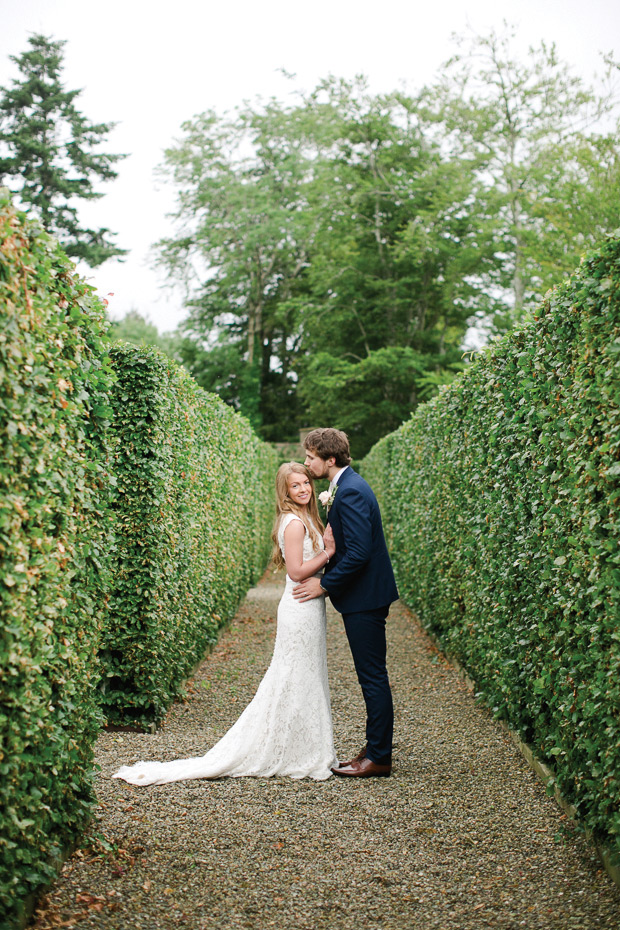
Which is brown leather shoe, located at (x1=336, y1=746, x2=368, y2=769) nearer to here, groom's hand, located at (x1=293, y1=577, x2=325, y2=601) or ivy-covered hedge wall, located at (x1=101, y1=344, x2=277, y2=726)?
groom's hand, located at (x1=293, y1=577, x2=325, y2=601)

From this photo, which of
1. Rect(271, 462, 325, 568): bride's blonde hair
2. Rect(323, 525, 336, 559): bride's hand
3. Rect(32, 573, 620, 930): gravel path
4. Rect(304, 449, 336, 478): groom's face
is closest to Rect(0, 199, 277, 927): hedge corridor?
Rect(32, 573, 620, 930): gravel path

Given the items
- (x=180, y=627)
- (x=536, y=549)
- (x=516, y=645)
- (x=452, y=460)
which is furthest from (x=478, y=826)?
(x=452, y=460)

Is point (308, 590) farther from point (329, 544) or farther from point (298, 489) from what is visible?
point (298, 489)

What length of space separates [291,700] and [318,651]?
368 mm

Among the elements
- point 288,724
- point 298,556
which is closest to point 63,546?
point 298,556

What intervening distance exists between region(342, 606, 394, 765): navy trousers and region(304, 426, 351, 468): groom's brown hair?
1058mm

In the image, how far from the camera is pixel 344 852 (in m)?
3.90

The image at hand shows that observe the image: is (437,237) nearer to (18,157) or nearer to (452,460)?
(18,157)

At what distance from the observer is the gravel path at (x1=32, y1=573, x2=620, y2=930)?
3248mm

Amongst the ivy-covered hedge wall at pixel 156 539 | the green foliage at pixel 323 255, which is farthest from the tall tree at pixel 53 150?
the ivy-covered hedge wall at pixel 156 539

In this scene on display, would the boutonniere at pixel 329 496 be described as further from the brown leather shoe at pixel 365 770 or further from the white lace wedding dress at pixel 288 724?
the brown leather shoe at pixel 365 770

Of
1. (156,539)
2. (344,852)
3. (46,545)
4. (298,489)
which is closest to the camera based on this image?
(46,545)

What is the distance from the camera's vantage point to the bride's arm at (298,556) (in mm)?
5262

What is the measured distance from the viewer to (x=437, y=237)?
101 feet
